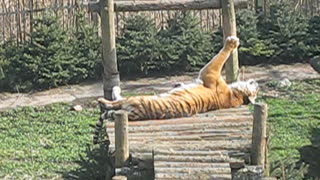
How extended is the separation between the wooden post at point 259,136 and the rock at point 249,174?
3.6 inches

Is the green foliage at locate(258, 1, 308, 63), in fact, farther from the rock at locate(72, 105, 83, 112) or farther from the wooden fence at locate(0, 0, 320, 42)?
the rock at locate(72, 105, 83, 112)

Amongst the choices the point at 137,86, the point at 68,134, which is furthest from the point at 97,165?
the point at 137,86

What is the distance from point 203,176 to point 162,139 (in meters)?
0.62

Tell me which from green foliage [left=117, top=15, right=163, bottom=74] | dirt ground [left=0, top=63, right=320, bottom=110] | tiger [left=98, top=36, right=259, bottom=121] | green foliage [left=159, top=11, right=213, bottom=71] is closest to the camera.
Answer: tiger [left=98, top=36, right=259, bottom=121]

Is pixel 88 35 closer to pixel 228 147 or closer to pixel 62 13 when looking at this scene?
pixel 62 13

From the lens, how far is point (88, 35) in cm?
1234

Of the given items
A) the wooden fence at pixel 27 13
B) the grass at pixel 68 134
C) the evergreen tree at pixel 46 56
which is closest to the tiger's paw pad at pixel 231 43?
the grass at pixel 68 134

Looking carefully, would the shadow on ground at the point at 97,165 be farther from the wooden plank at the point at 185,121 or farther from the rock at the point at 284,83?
the rock at the point at 284,83

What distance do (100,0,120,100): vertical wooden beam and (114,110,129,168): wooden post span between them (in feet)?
4.08

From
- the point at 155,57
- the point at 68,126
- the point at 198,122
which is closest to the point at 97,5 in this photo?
the point at 198,122

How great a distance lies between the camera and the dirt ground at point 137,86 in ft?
36.8

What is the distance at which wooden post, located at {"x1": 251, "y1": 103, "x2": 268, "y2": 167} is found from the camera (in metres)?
5.29

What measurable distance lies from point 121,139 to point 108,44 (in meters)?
1.50

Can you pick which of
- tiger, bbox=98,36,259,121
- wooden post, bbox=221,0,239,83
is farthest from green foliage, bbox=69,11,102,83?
tiger, bbox=98,36,259,121
